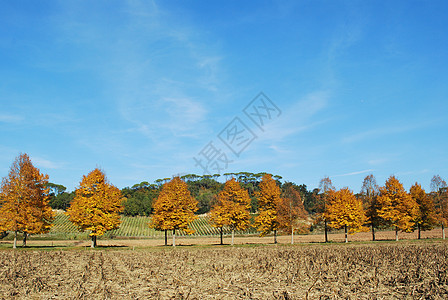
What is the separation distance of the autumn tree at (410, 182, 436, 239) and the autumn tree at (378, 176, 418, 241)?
299 cm

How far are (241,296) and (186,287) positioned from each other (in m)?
2.84

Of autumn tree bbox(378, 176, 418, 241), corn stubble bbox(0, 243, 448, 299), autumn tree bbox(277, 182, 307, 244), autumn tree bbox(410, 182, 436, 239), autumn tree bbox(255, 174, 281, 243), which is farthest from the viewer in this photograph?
autumn tree bbox(410, 182, 436, 239)

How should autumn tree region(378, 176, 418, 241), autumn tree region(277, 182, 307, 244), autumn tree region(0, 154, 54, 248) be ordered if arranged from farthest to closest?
autumn tree region(378, 176, 418, 241), autumn tree region(277, 182, 307, 244), autumn tree region(0, 154, 54, 248)

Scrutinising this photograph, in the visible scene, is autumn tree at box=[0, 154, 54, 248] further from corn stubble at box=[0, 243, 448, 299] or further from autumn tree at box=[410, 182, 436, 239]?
autumn tree at box=[410, 182, 436, 239]

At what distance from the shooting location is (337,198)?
5394cm

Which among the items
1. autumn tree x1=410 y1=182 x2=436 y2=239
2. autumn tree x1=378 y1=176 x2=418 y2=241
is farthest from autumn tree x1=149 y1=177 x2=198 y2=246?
autumn tree x1=410 y1=182 x2=436 y2=239

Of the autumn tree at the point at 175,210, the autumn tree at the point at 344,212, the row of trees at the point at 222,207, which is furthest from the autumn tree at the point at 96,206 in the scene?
the autumn tree at the point at 344,212

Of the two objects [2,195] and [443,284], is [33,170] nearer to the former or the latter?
[2,195]

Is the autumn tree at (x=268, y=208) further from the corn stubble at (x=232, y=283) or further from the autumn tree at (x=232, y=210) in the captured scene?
the corn stubble at (x=232, y=283)

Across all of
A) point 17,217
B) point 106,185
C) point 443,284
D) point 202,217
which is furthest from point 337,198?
point 202,217

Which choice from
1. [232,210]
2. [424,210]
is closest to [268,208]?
[232,210]

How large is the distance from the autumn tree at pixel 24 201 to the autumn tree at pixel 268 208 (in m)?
33.0

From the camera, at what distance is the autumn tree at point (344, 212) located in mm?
52375

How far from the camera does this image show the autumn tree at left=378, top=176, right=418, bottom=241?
5503 centimetres
